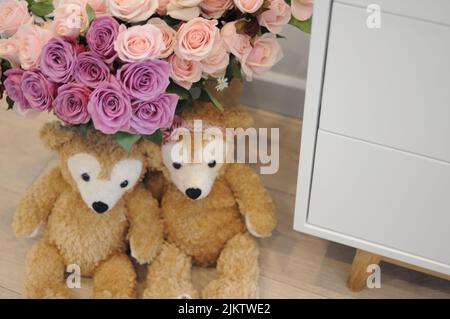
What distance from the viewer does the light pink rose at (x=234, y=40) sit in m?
1.03

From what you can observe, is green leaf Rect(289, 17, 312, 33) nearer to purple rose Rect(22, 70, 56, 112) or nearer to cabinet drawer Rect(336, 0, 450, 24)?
cabinet drawer Rect(336, 0, 450, 24)

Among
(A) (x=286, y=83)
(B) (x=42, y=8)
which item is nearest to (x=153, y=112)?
(B) (x=42, y=8)

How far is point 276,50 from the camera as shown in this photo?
3.55ft

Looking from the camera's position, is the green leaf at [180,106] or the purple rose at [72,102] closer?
the purple rose at [72,102]

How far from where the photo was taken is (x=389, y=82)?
0.84 meters

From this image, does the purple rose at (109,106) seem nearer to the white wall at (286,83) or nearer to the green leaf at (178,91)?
the green leaf at (178,91)

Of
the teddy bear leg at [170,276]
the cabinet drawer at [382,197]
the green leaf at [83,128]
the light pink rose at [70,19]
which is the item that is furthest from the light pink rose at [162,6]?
the teddy bear leg at [170,276]

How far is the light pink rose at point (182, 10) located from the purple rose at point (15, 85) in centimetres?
25

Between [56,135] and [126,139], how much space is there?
0.14 m

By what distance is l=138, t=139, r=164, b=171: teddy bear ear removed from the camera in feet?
3.75

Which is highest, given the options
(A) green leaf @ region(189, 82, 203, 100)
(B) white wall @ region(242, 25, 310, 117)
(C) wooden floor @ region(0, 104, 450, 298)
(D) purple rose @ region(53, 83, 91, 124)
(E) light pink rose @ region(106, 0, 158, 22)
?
(E) light pink rose @ region(106, 0, 158, 22)

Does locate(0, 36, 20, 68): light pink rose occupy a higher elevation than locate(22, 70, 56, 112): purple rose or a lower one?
higher

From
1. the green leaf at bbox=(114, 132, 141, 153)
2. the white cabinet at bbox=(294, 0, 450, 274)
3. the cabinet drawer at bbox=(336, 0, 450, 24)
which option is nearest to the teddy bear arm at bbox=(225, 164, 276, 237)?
the white cabinet at bbox=(294, 0, 450, 274)
